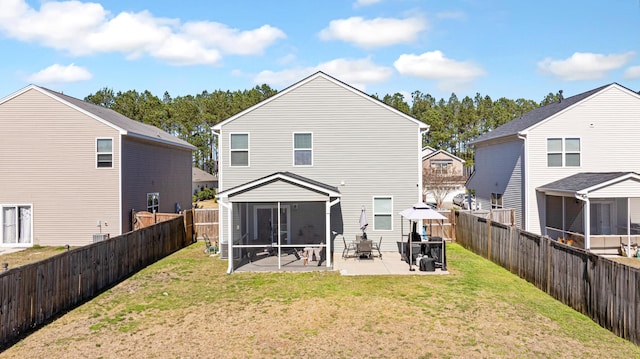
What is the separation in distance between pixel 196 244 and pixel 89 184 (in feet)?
19.3

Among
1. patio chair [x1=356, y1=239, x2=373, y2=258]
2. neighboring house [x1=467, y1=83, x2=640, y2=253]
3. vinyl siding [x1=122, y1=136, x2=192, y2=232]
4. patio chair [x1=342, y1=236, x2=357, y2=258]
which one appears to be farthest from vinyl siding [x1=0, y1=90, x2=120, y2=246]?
neighboring house [x1=467, y1=83, x2=640, y2=253]

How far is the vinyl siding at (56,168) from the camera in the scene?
1978 cm

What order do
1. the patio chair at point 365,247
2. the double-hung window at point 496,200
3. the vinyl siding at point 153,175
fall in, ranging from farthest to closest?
the double-hung window at point 496,200
the vinyl siding at point 153,175
the patio chair at point 365,247

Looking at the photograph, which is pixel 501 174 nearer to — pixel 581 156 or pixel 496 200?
pixel 496 200

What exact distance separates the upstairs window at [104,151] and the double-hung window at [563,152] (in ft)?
70.5

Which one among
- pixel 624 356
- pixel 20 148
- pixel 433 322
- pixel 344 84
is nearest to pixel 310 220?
pixel 344 84

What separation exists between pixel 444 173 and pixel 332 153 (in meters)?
33.0

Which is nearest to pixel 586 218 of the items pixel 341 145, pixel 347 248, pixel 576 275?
pixel 576 275

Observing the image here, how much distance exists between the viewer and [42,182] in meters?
19.8

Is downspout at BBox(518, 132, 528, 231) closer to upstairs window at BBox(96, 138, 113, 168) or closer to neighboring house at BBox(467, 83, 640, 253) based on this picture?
neighboring house at BBox(467, 83, 640, 253)

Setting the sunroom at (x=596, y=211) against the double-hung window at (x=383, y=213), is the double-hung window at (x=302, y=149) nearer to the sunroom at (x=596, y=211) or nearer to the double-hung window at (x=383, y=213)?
the double-hung window at (x=383, y=213)

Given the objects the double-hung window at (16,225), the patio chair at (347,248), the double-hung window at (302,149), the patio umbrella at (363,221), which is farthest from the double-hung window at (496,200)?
the double-hung window at (16,225)

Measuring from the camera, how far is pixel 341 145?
18.1 metres

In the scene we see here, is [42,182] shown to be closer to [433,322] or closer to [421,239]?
[421,239]
